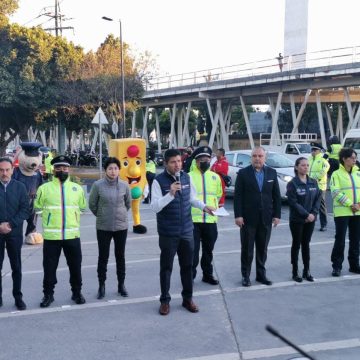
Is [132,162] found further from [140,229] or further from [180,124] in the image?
[180,124]

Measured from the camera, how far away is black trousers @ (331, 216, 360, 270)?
7.21 metres

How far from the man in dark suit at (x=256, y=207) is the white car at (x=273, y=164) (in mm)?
7720

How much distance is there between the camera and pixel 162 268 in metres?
5.79

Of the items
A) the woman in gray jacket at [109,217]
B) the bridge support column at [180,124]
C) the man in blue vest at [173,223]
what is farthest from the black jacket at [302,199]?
the bridge support column at [180,124]

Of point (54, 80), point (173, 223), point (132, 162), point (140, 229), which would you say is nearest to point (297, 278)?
point (173, 223)

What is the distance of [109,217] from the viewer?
6406mm

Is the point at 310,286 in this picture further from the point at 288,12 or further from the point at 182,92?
the point at 288,12

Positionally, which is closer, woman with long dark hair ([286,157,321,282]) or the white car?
woman with long dark hair ([286,157,321,282])

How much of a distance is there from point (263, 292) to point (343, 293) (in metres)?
0.98

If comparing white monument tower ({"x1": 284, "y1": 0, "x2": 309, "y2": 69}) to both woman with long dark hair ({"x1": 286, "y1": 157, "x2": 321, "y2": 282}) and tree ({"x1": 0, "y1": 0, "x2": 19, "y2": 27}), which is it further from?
woman with long dark hair ({"x1": 286, "y1": 157, "x2": 321, "y2": 282})

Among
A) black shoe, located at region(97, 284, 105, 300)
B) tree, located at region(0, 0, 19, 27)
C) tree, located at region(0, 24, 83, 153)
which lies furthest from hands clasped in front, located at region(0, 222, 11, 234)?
tree, located at region(0, 0, 19, 27)

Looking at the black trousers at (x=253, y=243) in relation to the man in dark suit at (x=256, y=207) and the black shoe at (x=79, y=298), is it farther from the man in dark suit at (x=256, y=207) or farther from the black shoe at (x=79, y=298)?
the black shoe at (x=79, y=298)

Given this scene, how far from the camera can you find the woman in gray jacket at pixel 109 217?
6.42m

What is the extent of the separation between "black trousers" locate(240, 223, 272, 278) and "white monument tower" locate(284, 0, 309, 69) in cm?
4952
